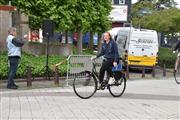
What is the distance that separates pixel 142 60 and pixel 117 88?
46.9 feet

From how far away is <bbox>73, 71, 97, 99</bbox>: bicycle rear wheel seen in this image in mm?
14289

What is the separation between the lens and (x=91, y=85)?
14453mm

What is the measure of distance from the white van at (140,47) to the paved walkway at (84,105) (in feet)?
39.7

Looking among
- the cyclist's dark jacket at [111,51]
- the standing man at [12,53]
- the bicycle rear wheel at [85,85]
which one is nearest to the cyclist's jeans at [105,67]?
the cyclist's dark jacket at [111,51]

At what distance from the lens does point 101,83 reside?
14633 mm

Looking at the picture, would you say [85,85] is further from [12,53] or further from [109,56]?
[12,53]

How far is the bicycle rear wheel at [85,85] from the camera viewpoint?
14.3m

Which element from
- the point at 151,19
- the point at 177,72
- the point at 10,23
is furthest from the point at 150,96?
the point at 151,19

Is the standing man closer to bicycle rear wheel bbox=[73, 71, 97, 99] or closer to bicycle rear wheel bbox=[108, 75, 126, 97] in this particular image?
bicycle rear wheel bbox=[73, 71, 97, 99]

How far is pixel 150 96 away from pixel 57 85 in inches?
155

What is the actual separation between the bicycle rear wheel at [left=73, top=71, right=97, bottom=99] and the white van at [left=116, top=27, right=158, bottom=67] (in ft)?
47.1


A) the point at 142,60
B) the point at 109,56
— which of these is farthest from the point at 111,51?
the point at 142,60

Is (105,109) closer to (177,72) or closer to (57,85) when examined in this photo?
(57,85)

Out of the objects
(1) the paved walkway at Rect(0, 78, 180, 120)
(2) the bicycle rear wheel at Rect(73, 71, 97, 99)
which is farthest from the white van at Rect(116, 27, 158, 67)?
(2) the bicycle rear wheel at Rect(73, 71, 97, 99)
